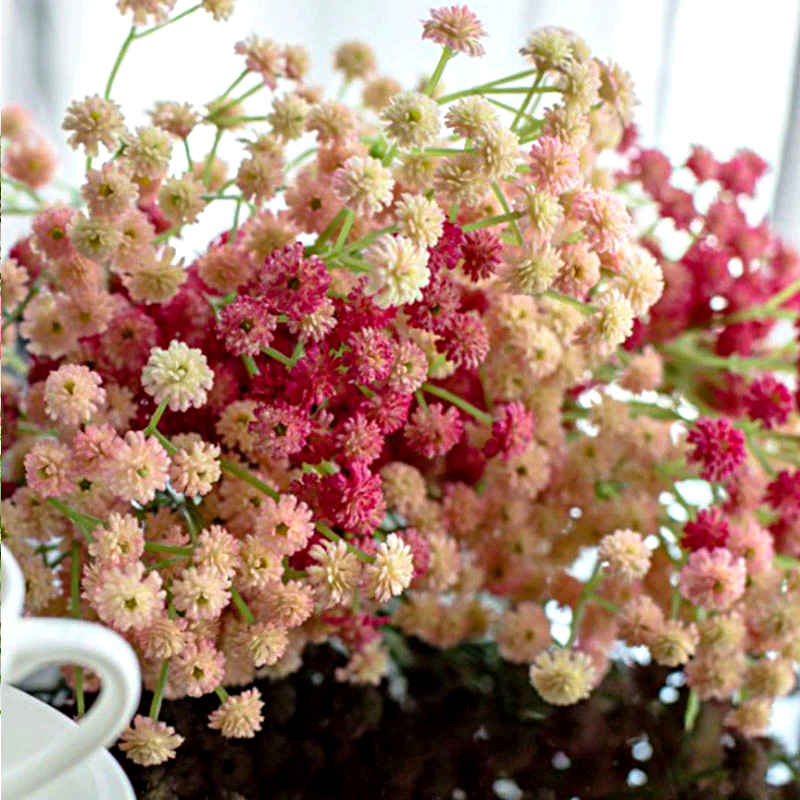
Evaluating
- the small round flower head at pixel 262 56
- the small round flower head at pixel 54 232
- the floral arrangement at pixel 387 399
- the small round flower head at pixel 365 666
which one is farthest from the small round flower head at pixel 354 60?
the small round flower head at pixel 365 666

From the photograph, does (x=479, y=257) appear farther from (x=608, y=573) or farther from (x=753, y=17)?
(x=753, y=17)

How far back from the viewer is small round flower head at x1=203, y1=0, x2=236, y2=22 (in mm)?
567

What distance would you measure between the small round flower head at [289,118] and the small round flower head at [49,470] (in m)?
0.18

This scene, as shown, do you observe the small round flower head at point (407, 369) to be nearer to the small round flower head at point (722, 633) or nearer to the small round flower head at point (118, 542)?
the small round flower head at point (118, 542)

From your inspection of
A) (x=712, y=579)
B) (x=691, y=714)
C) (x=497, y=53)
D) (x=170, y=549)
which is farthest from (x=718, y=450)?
(x=497, y=53)

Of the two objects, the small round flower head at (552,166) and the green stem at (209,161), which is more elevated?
the green stem at (209,161)

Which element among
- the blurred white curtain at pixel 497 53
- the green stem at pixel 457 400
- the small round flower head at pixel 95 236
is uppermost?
the blurred white curtain at pixel 497 53

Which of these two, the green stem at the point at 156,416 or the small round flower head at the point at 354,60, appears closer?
the green stem at the point at 156,416

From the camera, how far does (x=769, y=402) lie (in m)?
0.67

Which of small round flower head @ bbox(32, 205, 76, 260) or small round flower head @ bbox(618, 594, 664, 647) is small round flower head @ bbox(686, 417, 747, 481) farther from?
small round flower head @ bbox(32, 205, 76, 260)

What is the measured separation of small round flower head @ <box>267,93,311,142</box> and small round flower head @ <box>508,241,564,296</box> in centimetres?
14

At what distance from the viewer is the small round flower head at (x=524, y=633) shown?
2.17 ft

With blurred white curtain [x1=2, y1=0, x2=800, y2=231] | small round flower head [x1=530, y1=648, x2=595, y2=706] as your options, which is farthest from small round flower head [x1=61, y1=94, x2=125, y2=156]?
blurred white curtain [x1=2, y1=0, x2=800, y2=231]

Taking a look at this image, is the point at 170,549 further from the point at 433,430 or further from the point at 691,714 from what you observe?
the point at 691,714
